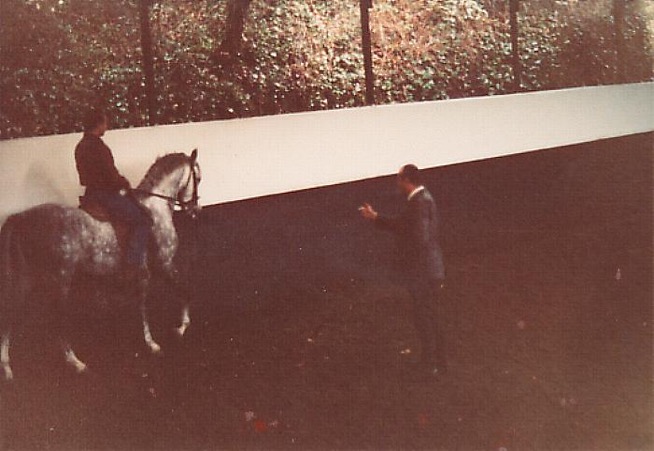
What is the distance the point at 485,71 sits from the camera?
161 inches

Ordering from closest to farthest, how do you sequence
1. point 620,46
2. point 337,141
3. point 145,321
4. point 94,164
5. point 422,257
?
1. point 94,164
2. point 145,321
3. point 422,257
4. point 337,141
5. point 620,46

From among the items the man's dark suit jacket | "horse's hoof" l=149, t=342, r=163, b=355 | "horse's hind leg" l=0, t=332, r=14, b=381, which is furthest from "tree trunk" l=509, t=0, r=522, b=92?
"horse's hind leg" l=0, t=332, r=14, b=381

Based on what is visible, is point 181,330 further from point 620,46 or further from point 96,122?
point 620,46

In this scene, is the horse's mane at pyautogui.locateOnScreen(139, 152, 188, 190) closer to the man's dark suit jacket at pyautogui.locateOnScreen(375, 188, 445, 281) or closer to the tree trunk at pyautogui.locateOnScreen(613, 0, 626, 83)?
the man's dark suit jacket at pyautogui.locateOnScreen(375, 188, 445, 281)

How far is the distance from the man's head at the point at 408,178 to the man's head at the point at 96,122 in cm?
141

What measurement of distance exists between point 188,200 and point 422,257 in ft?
3.85

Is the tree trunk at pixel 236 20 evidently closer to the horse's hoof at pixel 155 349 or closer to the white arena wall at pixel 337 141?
the white arena wall at pixel 337 141

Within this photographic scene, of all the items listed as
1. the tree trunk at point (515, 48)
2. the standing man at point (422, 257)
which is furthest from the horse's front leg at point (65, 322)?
the tree trunk at point (515, 48)

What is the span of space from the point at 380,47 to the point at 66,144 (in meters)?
1.85

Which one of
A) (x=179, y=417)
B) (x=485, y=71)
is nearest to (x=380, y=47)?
(x=485, y=71)

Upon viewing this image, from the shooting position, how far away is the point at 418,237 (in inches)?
125

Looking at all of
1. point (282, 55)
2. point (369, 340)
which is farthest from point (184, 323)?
point (282, 55)

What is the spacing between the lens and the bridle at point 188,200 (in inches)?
121

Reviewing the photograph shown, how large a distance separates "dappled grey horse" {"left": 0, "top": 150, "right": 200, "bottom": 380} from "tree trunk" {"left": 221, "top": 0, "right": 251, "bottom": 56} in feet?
2.63
